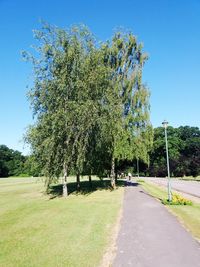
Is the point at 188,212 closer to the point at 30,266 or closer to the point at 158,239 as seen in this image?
the point at 158,239

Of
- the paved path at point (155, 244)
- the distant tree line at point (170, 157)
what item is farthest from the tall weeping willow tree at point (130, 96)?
the distant tree line at point (170, 157)

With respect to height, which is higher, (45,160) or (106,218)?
(45,160)

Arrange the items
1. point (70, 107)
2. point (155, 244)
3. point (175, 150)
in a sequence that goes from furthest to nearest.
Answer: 1. point (175, 150)
2. point (70, 107)
3. point (155, 244)

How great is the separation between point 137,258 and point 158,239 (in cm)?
233

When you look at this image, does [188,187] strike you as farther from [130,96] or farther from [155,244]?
[155,244]

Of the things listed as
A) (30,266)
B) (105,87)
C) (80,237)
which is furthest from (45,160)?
(30,266)

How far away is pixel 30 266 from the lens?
834cm

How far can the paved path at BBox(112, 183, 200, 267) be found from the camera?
842cm

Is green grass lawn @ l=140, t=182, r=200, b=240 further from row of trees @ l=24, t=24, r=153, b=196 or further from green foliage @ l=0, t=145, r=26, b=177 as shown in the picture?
green foliage @ l=0, t=145, r=26, b=177

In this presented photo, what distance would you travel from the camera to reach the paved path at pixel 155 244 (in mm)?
8416

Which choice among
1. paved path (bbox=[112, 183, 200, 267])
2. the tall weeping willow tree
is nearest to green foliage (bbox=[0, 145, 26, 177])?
the tall weeping willow tree

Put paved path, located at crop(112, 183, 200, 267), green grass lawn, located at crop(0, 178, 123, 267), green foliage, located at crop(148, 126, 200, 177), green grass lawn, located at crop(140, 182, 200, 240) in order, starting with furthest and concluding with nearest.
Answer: green foliage, located at crop(148, 126, 200, 177) < green grass lawn, located at crop(140, 182, 200, 240) < green grass lawn, located at crop(0, 178, 123, 267) < paved path, located at crop(112, 183, 200, 267)

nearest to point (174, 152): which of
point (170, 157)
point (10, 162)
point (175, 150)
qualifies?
point (175, 150)

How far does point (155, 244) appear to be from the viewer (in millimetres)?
10203
